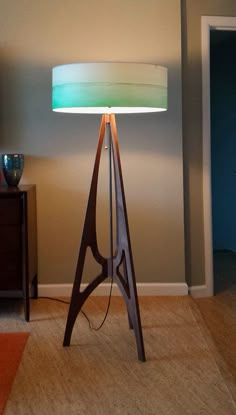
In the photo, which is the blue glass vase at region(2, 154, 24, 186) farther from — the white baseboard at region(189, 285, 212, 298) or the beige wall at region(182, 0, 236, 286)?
the white baseboard at region(189, 285, 212, 298)

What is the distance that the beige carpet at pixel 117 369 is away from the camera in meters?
2.04

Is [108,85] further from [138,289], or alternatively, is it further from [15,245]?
[138,289]

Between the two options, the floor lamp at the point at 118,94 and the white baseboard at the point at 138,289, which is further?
the white baseboard at the point at 138,289

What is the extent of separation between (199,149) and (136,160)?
1.44 feet

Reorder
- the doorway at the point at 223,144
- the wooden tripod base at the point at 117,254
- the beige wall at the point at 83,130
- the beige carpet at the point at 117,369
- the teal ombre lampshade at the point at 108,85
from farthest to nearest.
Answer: the doorway at the point at 223,144 → the beige wall at the point at 83,130 → the wooden tripod base at the point at 117,254 → the teal ombre lampshade at the point at 108,85 → the beige carpet at the point at 117,369

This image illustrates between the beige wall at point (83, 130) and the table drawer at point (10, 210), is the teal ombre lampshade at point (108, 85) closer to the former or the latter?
the table drawer at point (10, 210)

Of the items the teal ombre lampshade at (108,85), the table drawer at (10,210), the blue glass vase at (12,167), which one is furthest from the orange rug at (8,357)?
the teal ombre lampshade at (108,85)

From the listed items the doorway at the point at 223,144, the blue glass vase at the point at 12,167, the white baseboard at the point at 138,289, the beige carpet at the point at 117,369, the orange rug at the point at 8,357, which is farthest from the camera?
the doorway at the point at 223,144

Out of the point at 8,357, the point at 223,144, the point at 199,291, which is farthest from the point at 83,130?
the point at 223,144

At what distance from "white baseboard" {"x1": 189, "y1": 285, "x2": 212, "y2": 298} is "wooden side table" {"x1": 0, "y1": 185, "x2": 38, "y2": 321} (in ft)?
3.82

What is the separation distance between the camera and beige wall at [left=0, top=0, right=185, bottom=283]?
3303 millimetres

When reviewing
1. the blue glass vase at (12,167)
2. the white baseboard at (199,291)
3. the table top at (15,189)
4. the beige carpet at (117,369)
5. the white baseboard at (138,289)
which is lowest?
the beige carpet at (117,369)

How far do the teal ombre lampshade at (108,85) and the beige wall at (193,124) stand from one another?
106cm

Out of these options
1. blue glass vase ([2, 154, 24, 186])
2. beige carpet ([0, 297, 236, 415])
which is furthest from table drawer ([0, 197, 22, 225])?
beige carpet ([0, 297, 236, 415])
